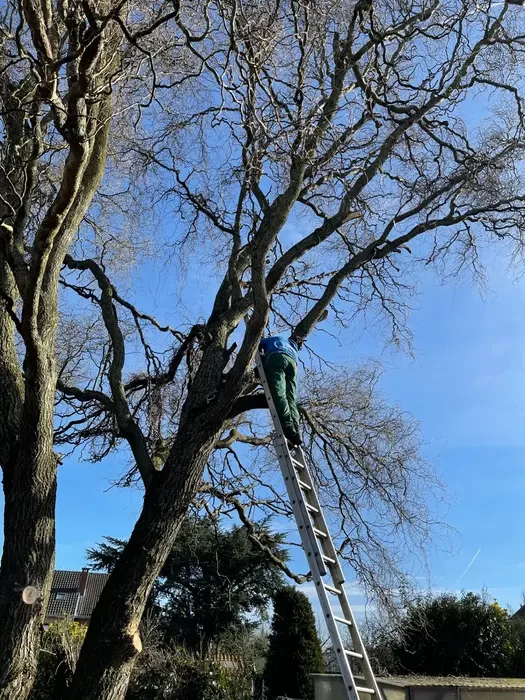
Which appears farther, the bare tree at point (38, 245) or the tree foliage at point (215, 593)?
the tree foliage at point (215, 593)

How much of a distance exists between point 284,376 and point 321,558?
197 cm

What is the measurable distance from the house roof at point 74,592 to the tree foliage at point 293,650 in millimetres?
25150

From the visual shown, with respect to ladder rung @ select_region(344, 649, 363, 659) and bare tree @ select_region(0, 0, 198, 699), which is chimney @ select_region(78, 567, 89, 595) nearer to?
bare tree @ select_region(0, 0, 198, 699)

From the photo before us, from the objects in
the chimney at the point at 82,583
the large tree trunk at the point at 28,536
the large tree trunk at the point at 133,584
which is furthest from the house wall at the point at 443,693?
the chimney at the point at 82,583

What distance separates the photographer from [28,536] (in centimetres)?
524

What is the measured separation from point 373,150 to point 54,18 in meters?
3.17

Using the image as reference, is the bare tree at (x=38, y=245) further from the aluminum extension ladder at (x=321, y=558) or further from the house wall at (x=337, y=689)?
the house wall at (x=337, y=689)

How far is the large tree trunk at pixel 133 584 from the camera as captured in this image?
16.7 ft

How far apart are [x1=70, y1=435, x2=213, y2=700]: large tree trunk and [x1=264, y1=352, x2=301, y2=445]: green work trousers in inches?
27.0

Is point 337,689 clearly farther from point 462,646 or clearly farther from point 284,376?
point 462,646

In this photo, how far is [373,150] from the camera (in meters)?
6.73

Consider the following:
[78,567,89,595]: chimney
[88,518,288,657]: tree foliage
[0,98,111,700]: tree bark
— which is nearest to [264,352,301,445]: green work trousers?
[0,98,111,700]: tree bark

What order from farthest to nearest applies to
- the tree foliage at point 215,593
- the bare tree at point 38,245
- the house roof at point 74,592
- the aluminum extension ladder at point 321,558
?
the house roof at point 74,592
the tree foliage at point 215,593
the bare tree at point 38,245
the aluminum extension ladder at point 321,558

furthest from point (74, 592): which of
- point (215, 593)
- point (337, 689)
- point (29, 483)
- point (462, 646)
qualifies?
point (29, 483)
